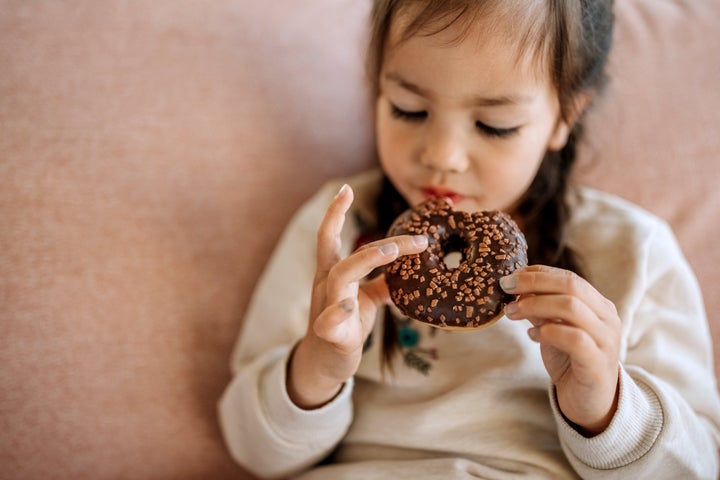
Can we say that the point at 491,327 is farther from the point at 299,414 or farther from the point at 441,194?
the point at 299,414

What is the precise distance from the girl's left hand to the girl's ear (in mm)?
359

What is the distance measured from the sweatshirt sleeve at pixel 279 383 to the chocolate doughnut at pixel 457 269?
9.2 inches

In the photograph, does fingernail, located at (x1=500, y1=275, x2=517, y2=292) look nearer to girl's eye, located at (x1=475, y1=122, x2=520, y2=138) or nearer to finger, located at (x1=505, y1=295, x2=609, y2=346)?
finger, located at (x1=505, y1=295, x2=609, y2=346)

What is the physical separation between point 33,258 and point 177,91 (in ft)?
1.33

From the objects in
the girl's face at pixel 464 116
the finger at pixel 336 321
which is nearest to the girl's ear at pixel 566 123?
the girl's face at pixel 464 116

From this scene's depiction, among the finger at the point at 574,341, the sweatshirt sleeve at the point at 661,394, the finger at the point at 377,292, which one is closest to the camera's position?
the finger at the point at 574,341

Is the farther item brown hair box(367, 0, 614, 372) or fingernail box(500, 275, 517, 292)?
brown hair box(367, 0, 614, 372)

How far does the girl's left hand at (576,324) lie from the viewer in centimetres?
72

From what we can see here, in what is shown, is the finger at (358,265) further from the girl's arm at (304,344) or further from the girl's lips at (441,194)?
the girl's lips at (441,194)

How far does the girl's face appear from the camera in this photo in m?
0.85

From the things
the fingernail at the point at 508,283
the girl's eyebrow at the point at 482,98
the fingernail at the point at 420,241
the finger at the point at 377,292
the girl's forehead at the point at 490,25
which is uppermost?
the girl's forehead at the point at 490,25

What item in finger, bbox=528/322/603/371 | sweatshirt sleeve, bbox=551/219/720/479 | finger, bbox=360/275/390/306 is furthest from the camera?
finger, bbox=360/275/390/306

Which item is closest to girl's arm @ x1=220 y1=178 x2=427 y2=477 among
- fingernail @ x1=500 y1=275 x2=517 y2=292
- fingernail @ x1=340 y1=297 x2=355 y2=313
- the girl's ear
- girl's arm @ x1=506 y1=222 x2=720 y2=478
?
fingernail @ x1=340 y1=297 x2=355 y2=313

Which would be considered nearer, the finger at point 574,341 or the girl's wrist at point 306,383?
the finger at point 574,341
